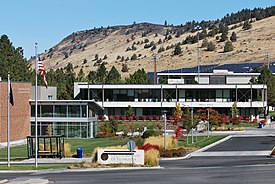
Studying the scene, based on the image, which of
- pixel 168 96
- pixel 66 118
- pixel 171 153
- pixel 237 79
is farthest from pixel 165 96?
pixel 171 153

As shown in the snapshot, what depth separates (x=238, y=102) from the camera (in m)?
109

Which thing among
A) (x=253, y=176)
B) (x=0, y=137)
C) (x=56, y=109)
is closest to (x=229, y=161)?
(x=253, y=176)

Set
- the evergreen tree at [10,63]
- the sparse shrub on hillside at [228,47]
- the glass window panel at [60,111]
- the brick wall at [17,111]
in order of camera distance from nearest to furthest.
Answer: the brick wall at [17,111], the glass window panel at [60,111], the evergreen tree at [10,63], the sparse shrub on hillside at [228,47]

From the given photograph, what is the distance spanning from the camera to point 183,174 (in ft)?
114

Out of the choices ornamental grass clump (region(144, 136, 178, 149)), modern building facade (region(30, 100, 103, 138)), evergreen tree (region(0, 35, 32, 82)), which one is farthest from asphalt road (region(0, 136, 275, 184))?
evergreen tree (region(0, 35, 32, 82))

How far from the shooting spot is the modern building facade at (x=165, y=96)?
360ft

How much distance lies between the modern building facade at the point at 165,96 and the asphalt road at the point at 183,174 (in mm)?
63677

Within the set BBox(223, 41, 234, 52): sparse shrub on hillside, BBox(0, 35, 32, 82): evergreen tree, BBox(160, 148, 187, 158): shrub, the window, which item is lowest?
BBox(160, 148, 187, 158): shrub

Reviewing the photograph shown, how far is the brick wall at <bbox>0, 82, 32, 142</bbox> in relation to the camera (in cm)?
6778

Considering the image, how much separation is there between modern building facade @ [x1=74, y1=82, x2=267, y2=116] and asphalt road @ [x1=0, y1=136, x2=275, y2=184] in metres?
63.7

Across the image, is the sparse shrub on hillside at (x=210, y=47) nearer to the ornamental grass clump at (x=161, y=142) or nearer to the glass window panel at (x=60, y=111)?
the glass window panel at (x=60, y=111)

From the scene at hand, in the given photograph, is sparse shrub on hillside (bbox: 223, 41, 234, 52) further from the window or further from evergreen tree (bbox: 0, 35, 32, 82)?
evergreen tree (bbox: 0, 35, 32, 82)

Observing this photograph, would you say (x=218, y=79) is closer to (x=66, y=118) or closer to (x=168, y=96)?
(x=168, y=96)

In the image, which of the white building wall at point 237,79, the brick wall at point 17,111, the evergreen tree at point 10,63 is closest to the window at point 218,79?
the white building wall at point 237,79
